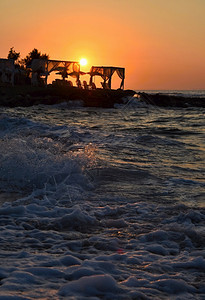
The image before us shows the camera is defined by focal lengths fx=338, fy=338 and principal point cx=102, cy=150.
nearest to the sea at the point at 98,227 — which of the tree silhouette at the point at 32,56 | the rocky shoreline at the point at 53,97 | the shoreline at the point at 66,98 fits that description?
the rocky shoreline at the point at 53,97

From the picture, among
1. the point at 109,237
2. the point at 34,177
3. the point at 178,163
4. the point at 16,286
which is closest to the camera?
the point at 16,286

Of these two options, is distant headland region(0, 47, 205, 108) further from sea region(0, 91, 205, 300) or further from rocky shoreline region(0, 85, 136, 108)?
sea region(0, 91, 205, 300)

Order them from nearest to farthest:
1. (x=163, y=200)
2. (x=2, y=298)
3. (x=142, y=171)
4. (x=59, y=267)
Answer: (x=2, y=298)
(x=59, y=267)
(x=163, y=200)
(x=142, y=171)

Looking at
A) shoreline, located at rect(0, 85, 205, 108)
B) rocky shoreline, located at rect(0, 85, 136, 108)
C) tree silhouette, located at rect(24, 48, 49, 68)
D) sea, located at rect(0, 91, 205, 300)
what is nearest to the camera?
sea, located at rect(0, 91, 205, 300)

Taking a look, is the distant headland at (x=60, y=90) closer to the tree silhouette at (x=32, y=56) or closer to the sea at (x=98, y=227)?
the tree silhouette at (x=32, y=56)

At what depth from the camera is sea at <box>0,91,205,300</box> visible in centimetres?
265

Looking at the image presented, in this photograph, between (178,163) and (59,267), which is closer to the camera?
(59,267)

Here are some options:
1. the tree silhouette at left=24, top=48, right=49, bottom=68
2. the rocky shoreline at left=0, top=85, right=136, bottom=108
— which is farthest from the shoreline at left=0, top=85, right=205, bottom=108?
the tree silhouette at left=24, top=48, right=49, bottom=68

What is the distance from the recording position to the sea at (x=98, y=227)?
265 cm

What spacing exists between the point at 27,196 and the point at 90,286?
106 inches

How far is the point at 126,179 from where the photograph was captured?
20.4 feet

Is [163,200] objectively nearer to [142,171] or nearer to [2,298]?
[142,171]

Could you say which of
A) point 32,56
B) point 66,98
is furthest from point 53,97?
point 32,56

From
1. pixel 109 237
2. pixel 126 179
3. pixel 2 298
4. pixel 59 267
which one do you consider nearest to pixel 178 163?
pixel 126 179
